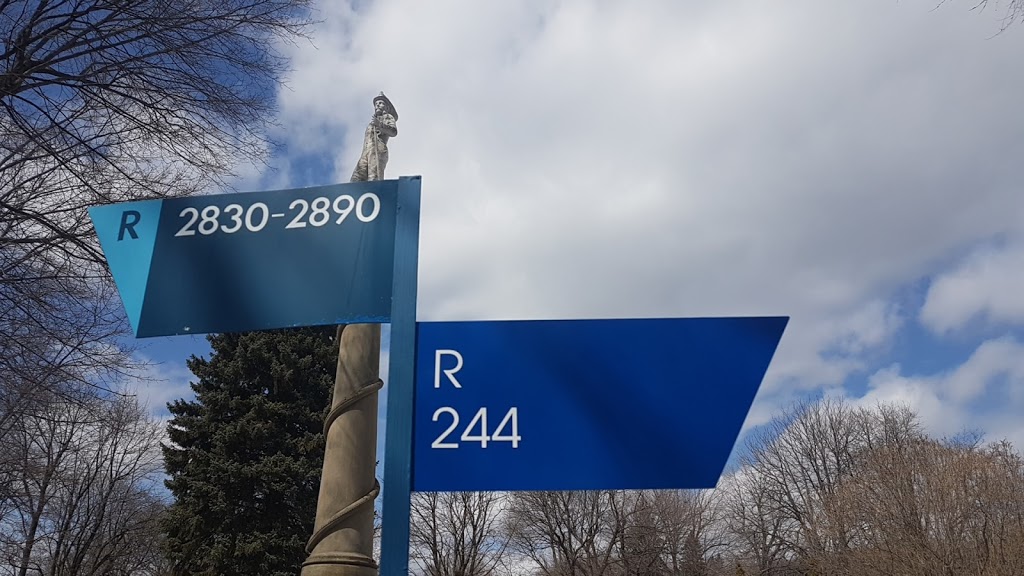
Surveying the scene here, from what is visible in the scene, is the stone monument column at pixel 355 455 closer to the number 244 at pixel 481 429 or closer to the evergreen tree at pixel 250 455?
the number 244 at pixel 481 429

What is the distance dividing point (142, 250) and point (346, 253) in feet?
2.24

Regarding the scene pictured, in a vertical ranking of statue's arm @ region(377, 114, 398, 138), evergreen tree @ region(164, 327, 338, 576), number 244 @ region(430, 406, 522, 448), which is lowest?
number 244 @ region(430, 406, 522, 448)

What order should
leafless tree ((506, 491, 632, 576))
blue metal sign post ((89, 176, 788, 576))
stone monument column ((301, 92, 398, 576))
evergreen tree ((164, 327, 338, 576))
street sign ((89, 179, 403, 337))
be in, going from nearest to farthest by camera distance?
blue metal sign post ((89, 176, 788, 576))
street sign ((89, 179, 403, 337))
stone monument column ((301, 92, 398, 576))
evergreen tree ((164, 327, 338, 576))
leafless tree ((506, 491, 632, 576))

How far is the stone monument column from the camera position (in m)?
4.27

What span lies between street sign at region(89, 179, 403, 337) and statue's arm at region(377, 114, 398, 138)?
2.39m

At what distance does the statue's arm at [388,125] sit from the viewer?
4.43m

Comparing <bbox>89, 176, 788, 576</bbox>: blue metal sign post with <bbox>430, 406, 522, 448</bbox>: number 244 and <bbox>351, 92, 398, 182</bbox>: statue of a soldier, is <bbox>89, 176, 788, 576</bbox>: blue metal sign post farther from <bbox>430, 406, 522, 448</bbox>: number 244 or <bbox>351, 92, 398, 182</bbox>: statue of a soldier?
<bbox>351, 92, 398, 182</bbox>: statue of a soldier

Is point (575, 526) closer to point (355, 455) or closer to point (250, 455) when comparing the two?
point (250, 455)

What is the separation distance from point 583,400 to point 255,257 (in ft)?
3.24

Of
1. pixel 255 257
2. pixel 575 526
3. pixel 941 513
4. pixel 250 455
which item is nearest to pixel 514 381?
pixel 255 257

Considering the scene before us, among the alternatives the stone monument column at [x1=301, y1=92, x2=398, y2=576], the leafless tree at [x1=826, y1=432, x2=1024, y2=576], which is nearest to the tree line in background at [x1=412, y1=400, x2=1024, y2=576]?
the leafless tree at [x1=826, y1=432, x2=1024, y2=576]

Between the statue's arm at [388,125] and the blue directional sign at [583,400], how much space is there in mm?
2899

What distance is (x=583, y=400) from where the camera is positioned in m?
1.73

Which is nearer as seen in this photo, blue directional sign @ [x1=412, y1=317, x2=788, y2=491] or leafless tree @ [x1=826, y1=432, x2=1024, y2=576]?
blue directional sign @ [x1=412, y1=317, x2=788, y2=491]
